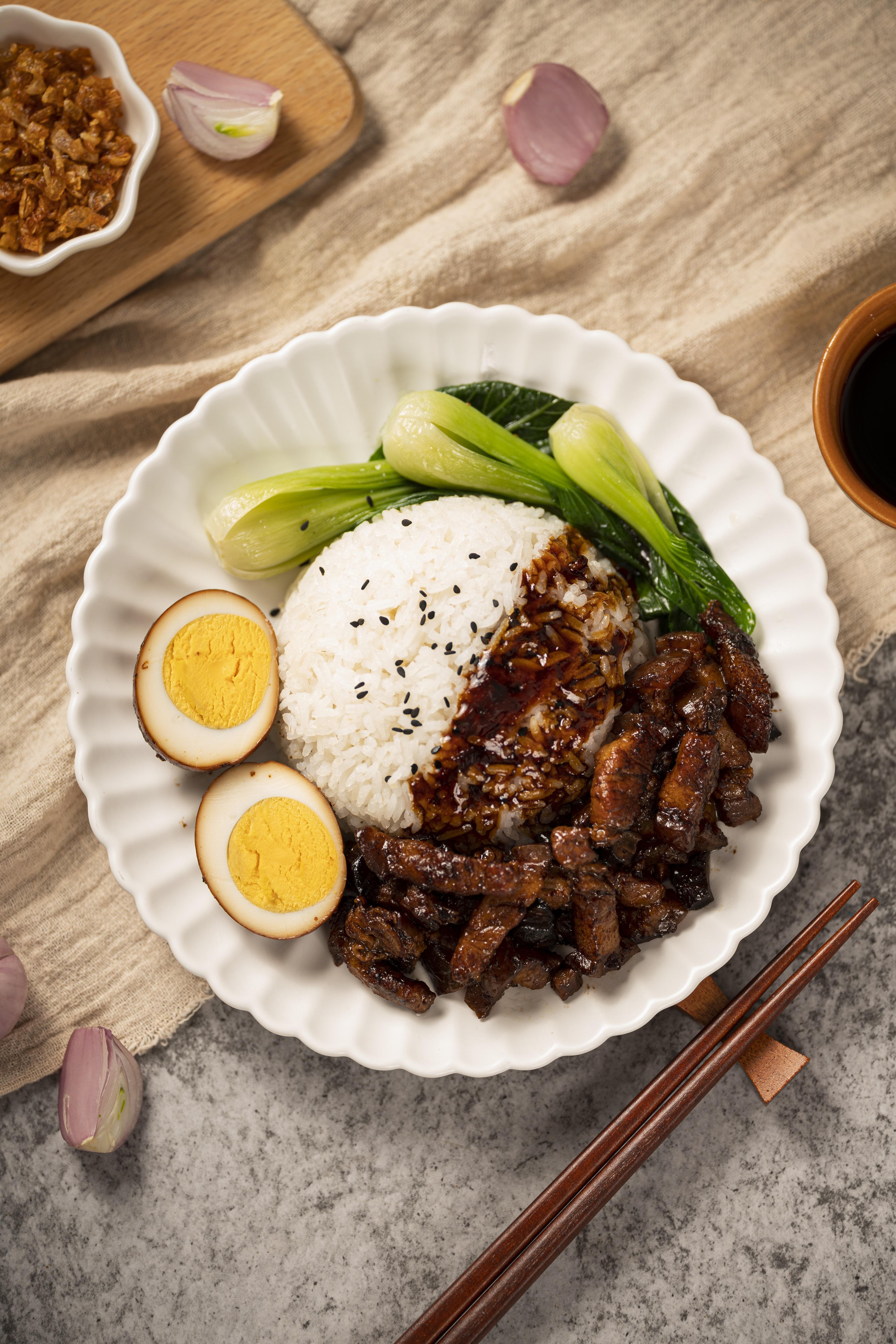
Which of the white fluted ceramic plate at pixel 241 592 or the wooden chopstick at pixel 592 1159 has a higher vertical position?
the white fluted ceramic plate at pixel 241 592

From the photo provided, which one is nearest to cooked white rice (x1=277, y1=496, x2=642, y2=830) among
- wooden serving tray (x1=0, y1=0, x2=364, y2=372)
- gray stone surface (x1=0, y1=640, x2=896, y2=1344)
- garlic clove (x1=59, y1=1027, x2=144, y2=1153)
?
gray stone surface (x1=0, y1=640, x2=896, y2=1344)

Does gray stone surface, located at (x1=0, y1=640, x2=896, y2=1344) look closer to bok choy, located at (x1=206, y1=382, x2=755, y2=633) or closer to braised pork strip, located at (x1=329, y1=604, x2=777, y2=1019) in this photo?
braised pork strip, located at (x1=329, y1=604, x2=777, y2=1019)

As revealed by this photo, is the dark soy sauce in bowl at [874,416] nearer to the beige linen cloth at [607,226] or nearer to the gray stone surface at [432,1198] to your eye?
the beige linen cloth at [607,226]

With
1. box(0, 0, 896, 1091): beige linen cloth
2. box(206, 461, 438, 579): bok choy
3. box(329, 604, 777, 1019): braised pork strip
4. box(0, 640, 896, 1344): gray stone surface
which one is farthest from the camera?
box(0, 0, 896, 1091): beige linen cloth

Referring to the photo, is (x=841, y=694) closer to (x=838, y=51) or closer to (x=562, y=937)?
(x=562, y=937)

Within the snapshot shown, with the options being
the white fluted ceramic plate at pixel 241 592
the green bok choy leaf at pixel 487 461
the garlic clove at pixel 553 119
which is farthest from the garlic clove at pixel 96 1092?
the garlic clove at pixel 553 119

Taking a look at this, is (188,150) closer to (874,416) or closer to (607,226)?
(607,226)

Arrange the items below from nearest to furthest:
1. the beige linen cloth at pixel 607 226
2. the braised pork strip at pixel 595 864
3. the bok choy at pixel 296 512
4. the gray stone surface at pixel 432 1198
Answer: the braised pork strip at pixel 595 864
the bok choy at pixel 296 512
the gray stone surface at pixel 432 1198
the beige linen cloth at pixel 607 226
